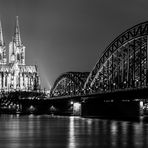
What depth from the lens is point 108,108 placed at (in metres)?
170

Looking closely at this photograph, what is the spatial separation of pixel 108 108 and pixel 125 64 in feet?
72.0

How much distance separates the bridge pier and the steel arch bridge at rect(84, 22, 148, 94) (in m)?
4.94

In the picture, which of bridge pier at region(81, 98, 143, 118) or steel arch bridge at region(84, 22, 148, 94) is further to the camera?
bridge pier at region(81, 98, 143, 118)

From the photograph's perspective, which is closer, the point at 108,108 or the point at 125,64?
the point at 125,64

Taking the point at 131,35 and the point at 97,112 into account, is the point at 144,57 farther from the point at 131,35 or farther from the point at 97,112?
the point at 97,112

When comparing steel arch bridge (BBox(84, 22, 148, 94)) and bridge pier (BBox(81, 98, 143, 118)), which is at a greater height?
steel arch bridge (BBox(84, 22, 148, 94))

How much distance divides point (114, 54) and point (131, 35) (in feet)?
75.5

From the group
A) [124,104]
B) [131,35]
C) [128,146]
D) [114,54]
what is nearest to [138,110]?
[124,104]

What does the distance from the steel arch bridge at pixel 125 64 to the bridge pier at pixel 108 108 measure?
194 inches

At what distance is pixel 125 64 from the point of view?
152 metres

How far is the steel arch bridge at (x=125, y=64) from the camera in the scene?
130125 mm

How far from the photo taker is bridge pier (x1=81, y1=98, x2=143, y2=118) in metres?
155

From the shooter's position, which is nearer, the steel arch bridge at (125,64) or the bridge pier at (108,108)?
the steel arch bridge at (125,64)

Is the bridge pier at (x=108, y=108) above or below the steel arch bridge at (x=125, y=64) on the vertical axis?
below
